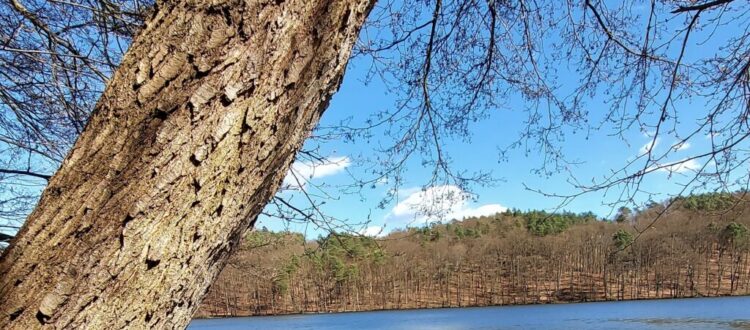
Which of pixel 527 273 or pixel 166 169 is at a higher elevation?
pixel 166 169

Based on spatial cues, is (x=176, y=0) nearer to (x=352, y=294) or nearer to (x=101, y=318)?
(x=101, y=318)

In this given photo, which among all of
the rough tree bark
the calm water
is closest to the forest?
the calm water

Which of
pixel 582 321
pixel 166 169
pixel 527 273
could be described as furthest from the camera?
pixel 527 273

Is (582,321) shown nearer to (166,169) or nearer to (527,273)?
(527,273)

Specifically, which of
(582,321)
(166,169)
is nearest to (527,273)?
(582,321)

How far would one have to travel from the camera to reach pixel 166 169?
0.68 m

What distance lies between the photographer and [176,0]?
750 mm

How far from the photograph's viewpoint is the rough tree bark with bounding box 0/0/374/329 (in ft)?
2.14

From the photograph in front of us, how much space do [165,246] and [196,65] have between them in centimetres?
24

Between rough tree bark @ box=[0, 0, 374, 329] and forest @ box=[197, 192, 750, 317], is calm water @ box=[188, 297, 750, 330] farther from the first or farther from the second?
rough tree bark @ box=[0, 0, 374, 329]

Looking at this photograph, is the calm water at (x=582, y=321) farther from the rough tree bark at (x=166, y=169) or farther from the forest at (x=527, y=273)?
the rough tree bark at (x=166, y=169)

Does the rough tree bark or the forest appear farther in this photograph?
the forest

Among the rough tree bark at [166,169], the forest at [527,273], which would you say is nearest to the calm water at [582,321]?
the forest at [527,273]

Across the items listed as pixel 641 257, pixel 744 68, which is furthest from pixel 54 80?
pixel 641 257
